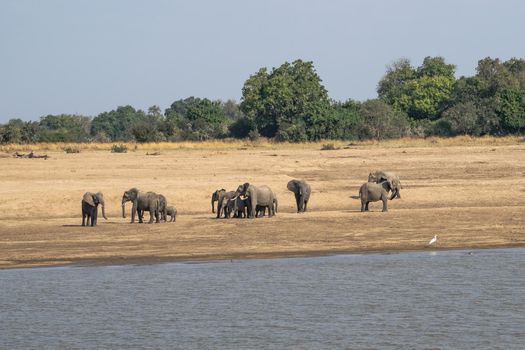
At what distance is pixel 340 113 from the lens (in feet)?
207

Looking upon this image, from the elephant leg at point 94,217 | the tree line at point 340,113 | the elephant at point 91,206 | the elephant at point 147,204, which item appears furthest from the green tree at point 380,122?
the elephant leg at point 94,217

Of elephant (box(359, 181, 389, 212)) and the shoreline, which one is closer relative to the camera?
the shoreline

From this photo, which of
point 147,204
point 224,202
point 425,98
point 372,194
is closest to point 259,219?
point 224,202

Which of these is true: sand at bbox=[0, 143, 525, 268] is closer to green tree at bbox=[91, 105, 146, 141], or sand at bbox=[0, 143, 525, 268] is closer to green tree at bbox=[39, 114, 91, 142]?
green tree at bbox=[39, 114, 91, 142]

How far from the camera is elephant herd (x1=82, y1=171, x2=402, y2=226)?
898 inches

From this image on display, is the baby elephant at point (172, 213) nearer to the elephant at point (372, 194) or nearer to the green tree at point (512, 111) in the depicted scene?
the elephant at point (372, 194)

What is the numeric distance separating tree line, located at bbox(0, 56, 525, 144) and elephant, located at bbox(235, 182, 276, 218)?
3677 centimetres

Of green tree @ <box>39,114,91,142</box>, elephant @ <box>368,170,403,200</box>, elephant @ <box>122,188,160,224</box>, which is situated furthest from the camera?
green tree @ <box>39,114,91,142</box>

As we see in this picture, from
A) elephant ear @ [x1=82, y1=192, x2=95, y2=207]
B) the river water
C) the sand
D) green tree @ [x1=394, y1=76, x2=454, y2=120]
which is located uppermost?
green tree @ [x1=394, y1=76, x2=454, y2=120]

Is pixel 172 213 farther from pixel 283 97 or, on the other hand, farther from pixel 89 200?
pixel 283 97

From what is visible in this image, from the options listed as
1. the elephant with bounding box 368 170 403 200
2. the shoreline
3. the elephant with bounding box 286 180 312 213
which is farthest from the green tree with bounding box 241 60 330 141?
the shoreline

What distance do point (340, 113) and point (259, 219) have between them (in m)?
40.1

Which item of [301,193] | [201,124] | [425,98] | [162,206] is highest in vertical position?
[425,98]

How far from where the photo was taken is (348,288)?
1628cm
